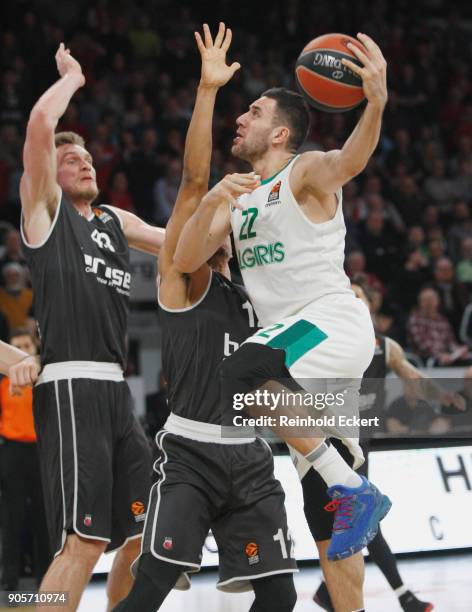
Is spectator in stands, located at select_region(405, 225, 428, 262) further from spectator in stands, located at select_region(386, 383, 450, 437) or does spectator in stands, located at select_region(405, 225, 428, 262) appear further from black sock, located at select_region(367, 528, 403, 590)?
black sock, located at select_region(367, 528, 403, 590)

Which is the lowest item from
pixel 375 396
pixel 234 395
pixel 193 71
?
pixel 375 396

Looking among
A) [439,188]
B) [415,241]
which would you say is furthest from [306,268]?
[439,188]

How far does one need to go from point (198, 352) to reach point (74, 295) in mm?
739

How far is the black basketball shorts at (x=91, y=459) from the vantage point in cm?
504

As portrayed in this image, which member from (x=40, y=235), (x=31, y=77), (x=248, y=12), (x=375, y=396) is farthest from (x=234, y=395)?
(x=248, y=12)

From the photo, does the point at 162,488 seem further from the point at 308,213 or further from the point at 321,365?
the point at 308,213

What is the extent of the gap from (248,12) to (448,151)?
404 centimetres

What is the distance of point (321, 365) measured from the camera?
4832 mm

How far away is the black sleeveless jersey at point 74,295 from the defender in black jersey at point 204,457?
425 mm

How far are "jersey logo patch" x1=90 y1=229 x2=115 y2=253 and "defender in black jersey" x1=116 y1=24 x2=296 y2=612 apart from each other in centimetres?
51

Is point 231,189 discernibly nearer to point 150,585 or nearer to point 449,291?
point 150,585

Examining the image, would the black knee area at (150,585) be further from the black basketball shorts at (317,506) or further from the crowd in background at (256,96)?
the crowd in background at (256,96)

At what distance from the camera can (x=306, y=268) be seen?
492cm

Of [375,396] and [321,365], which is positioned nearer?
[321,365]
